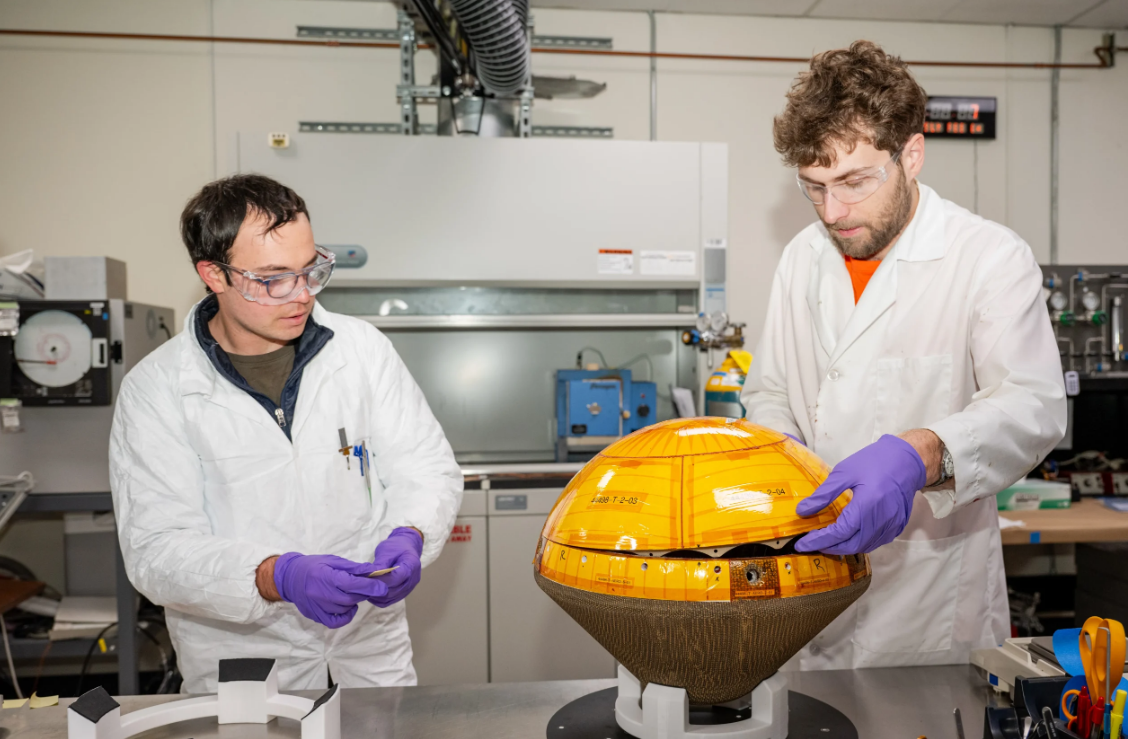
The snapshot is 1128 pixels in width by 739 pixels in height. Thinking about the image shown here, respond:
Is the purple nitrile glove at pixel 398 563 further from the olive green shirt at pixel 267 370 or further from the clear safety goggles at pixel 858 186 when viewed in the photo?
the clear safety goggles at pixel 858 186

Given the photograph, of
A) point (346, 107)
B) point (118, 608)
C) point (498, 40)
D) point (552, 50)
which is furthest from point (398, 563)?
point (552, 50)

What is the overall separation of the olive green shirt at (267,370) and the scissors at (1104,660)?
1315 millimetres

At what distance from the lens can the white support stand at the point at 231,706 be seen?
3.03 ft

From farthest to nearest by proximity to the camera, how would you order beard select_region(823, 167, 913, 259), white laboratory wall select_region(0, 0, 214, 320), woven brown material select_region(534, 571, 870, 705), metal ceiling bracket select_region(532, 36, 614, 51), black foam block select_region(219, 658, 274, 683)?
1. white laboratory wall select_region(0, 0, 214, 320)
2. metal ceiling bracket select_region(532, 36, 614, 51)
3. beard select_region(823, 167, 913, 259)
4. black foam block select_region(219, 658, 274, 683)
5. woven brown material select_region(534, 571, 870, 705)

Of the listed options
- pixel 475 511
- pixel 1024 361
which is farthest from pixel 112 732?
pixel 475 511

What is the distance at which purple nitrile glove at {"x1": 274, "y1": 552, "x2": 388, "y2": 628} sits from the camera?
1158 millimetres

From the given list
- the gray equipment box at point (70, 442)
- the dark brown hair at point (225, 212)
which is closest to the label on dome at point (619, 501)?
the dark brown hair at point (225, 212)

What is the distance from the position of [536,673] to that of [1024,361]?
2.09m

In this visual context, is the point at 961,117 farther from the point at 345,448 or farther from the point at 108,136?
the point at 108,136

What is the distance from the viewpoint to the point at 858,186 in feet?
4.14

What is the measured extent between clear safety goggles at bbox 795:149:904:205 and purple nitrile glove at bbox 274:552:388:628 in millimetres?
924

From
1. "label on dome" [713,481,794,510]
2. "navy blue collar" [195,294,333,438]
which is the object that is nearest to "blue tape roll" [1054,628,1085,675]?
"label on dome" [713,481,794,510]

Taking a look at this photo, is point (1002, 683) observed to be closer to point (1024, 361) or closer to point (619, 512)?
point (1024, 361)

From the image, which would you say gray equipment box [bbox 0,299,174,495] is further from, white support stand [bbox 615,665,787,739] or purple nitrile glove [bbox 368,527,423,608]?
white support stand [bbox 615,665,787,739]
